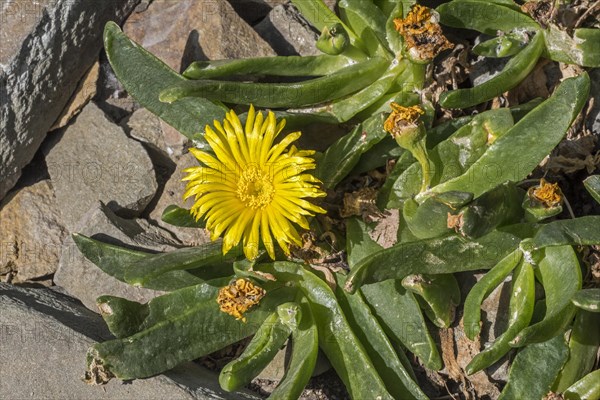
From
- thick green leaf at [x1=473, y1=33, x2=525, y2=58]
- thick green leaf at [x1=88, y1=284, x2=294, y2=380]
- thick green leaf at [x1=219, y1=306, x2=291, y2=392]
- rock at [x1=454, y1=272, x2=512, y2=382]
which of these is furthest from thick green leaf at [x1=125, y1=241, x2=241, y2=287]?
thick green leaf at [x1=473, y1=33, x2=525, y2=58]

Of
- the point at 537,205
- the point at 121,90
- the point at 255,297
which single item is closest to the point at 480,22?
the point at 537,205

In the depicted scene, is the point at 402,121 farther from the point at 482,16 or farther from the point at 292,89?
the point at 482,16

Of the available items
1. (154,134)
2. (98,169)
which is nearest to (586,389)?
(154,134)

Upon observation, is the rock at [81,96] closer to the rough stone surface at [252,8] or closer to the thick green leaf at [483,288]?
the rough stone surface at [252,8]

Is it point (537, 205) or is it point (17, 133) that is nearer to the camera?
point (537, 205)

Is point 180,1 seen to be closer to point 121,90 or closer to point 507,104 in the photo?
point 121,90

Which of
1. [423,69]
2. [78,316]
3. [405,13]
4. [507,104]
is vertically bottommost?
[78,316]
